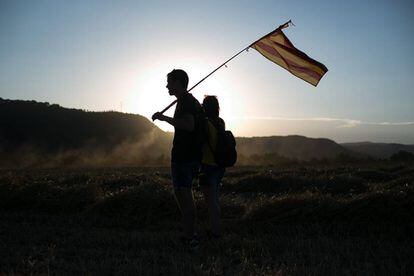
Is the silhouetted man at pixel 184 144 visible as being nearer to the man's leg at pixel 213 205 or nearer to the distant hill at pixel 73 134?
the man's leg at pixel 213 205

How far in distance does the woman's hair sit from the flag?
194 cm

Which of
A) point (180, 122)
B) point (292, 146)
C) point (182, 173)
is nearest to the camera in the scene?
point (180, 122)

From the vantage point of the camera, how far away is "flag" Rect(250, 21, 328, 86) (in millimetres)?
8438

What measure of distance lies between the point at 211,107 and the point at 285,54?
2.30m

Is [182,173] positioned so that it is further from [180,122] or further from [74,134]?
[74,134]

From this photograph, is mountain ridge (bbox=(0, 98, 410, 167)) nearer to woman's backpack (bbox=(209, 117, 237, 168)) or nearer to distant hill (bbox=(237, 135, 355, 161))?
distant hill (bbox=(237, 135, 355, 161))

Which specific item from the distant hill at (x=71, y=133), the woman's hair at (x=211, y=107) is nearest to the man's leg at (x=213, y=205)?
the woman's hair at (x=211, y=107)

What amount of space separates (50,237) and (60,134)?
76.6m

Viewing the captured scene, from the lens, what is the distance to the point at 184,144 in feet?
20.9

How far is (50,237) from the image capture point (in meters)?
7.13

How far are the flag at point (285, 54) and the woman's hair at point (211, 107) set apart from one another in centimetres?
194

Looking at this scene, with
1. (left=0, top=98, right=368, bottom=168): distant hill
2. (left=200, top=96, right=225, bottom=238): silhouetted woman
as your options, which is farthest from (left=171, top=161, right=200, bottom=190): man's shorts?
(left=0, top=98, right=368, bottom=168): distant hill

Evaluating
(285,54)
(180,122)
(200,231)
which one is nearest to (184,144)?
(180,122)

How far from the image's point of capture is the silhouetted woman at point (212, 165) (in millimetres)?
6781
